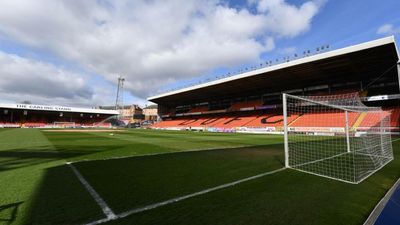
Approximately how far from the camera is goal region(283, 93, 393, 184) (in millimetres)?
7398

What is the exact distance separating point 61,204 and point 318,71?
110 ft

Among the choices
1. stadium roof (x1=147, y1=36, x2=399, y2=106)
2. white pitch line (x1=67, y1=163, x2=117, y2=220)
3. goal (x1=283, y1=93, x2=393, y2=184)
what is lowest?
white pitch line (x1=67, y1=163, x2=117, y2=220)

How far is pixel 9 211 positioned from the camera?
3.53 metres

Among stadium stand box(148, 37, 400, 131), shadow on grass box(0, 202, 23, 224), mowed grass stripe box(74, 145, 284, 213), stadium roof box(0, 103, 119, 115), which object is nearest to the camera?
shadow on grass box(0, 202, 23, 224)

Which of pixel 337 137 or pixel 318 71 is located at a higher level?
pixel 318 71

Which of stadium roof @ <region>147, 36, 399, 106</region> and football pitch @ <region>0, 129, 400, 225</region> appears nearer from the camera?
football pitch @ <region>0, 129, 400, 225</region>

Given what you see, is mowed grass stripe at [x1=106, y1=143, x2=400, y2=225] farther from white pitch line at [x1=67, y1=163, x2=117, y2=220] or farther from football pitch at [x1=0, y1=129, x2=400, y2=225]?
white pitch line at [x1=67, y1=163, x2=117, y2=220]

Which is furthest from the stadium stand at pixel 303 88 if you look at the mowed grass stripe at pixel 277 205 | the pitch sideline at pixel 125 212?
the pitch sideline at pixel 125 212

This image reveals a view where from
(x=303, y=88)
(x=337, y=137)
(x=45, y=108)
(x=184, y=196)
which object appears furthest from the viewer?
(x=45, y=108)

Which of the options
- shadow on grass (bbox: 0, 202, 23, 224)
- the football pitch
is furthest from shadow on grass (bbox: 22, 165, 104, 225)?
shadow on grass (bbox: 0, 202, 23, 224)

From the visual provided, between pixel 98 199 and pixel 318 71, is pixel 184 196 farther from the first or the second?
pixel 318 71

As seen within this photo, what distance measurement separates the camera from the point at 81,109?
2702 inches

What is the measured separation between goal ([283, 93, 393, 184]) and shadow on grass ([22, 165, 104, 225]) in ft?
19.4

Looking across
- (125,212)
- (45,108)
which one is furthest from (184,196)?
(45,108)
